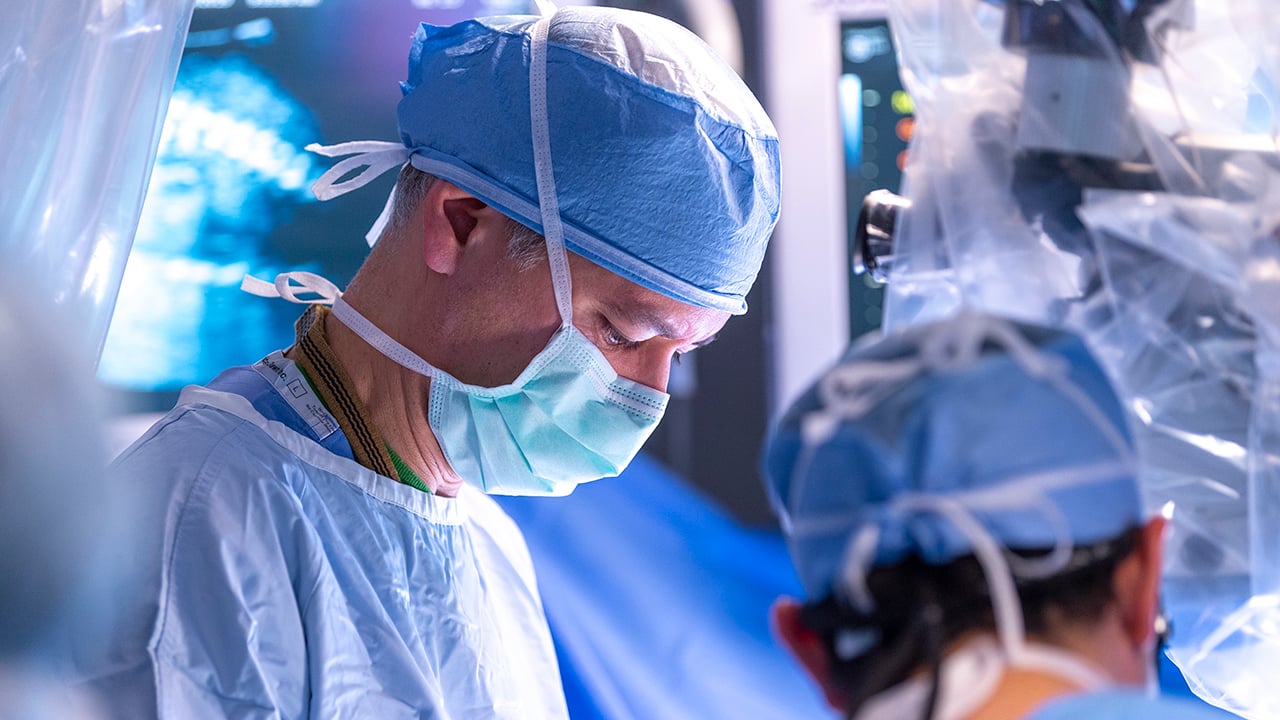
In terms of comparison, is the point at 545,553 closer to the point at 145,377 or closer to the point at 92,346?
the point at 145,377

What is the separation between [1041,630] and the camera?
0.49 m

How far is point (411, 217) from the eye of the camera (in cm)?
117

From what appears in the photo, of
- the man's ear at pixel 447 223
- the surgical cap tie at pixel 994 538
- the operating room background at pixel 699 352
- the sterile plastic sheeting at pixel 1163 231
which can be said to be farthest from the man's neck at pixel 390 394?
the operating room background at pixel 699 352

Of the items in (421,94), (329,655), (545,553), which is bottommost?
(545,553)

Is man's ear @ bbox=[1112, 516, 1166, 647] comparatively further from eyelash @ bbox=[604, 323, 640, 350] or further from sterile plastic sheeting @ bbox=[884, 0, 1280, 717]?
eyelash @ bbox=[604, 323, 640, 350]

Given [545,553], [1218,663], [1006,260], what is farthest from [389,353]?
[545,553]

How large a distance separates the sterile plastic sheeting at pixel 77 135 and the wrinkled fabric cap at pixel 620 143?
323mm

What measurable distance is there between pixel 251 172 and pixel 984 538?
2148mm

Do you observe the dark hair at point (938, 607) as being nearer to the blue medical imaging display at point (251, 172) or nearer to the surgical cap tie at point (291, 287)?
the surgical cap tie at point (291, 287)

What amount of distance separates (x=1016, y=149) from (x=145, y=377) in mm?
2057

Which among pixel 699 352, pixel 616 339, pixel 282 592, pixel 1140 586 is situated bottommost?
pixel 699 352

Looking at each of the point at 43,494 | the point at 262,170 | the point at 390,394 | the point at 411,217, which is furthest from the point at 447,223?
the point at 262,170

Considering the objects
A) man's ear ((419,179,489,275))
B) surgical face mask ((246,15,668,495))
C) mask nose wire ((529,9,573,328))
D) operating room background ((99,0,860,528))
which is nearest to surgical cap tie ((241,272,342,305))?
surgical face mask ((246,15,668,495))

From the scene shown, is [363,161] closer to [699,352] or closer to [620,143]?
[620,143]
